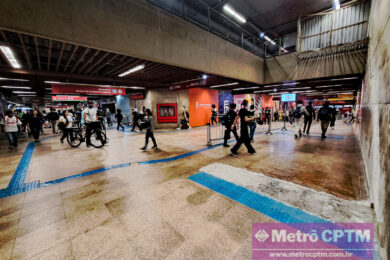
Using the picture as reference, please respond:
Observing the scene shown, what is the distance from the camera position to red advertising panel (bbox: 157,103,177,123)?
13429 millimetres

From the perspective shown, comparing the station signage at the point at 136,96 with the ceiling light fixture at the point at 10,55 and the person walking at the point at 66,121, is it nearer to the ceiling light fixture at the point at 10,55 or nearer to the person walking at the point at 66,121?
the person walking at the point at 66,121

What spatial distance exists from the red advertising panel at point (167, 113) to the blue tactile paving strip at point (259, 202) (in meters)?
10.3

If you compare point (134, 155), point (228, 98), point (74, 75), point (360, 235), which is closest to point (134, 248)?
point (360, 235)

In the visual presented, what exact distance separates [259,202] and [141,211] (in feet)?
6.59

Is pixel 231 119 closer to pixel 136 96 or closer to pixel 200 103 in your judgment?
pixel 200 103

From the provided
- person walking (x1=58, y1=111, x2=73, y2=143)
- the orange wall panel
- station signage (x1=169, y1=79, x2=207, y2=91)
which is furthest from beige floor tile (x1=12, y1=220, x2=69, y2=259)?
the orange wall panel

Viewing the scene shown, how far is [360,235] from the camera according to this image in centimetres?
190

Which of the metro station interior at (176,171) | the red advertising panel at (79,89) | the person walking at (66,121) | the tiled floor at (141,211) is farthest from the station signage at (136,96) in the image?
the tiled floor at (141,211)

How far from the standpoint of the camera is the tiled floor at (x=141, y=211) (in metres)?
1.84

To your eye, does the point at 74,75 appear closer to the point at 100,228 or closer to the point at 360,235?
the point at 100,228

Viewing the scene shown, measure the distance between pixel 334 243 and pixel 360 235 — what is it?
16.1 inches

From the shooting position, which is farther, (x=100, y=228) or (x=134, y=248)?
(x=100, y=228)

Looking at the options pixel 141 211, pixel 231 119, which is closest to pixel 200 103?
pixel 231 119

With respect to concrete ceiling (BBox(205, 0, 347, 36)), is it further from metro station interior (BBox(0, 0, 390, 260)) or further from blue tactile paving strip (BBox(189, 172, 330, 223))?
blue tactile paving strip (BBox(189, 172, 330, 223))
